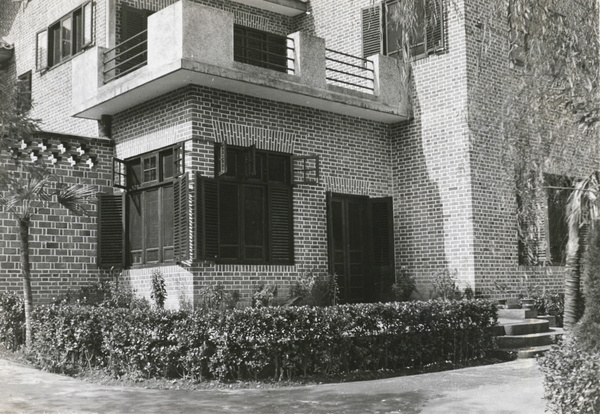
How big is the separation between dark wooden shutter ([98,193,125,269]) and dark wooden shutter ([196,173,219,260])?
2.25m

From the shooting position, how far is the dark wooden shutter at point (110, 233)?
14062 mm

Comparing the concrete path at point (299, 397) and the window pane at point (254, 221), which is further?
the window pane at point (254, 221)

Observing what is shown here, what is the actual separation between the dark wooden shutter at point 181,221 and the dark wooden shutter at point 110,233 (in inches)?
67.8

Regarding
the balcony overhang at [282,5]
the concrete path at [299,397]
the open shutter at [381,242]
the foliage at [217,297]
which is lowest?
the concrete path at [299,397]

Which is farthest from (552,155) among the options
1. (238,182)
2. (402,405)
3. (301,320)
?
(238,182)

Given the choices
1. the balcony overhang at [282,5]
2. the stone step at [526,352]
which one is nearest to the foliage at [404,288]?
the stone step at [526,352]

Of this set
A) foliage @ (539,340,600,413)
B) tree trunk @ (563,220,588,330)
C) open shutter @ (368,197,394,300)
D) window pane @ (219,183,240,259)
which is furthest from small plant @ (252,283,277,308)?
foliage @ (539,340,600,413)

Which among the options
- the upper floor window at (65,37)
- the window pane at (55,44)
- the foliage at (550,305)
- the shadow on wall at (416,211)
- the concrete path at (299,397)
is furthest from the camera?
the window pane at (55,44)

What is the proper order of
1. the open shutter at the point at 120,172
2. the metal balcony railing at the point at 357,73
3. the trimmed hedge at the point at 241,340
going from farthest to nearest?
the metal balcony railing at the point at 357,73, the open shutter at the point at 120,172, the trimmed hedge at the point at 241,340

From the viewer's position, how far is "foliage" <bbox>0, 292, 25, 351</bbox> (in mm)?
12328

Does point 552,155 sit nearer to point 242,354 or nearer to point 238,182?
point 242,354

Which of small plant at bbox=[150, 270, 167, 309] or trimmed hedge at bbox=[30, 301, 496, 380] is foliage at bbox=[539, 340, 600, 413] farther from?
small plant at bbox=[150, 270, 167, 309]

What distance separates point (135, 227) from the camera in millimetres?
14031

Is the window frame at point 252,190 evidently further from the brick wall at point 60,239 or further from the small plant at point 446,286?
the small plant at point 446,286
